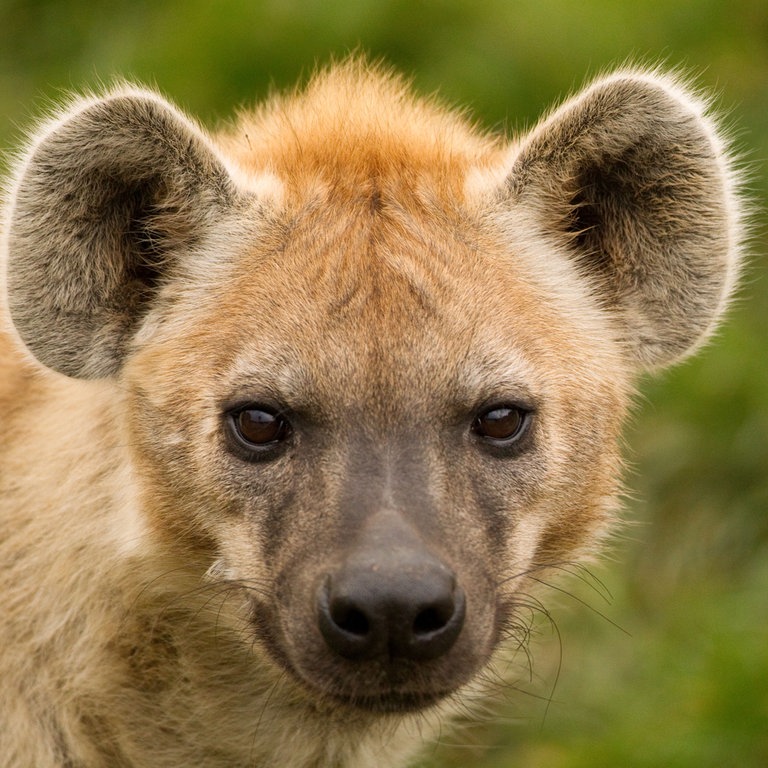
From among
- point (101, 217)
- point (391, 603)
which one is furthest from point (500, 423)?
point (101, 217)

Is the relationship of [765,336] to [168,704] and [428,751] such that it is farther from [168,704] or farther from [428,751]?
[168,704]

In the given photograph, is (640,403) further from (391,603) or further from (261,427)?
(391,603)

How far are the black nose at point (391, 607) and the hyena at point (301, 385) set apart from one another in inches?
1.1

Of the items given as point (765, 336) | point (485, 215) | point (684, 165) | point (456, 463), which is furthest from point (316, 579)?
point (765, 336)

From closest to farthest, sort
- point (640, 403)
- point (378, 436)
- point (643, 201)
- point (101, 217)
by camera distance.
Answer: point (378, 436) < point (101, 217) < point (643, 201) < point (640, 403)

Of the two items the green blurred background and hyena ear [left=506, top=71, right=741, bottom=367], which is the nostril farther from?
the green blurred background

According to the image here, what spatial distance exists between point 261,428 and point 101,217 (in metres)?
0.67

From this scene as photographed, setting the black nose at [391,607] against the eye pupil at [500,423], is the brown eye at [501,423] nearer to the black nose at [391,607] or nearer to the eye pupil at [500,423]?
the eye pupil at [500,423]

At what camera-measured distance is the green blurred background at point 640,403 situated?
191 inches

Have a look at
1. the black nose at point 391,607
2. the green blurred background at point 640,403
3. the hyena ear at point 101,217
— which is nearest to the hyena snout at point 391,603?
the black nose at point 391,607

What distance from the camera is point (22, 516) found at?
3.64m

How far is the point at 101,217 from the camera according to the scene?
138 inches

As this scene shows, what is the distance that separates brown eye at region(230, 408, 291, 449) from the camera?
10.8ft

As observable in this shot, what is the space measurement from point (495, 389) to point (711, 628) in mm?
2119
